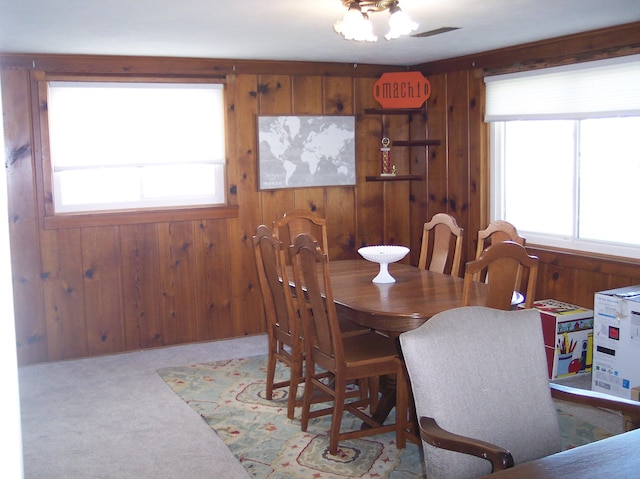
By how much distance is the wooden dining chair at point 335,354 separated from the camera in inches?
137

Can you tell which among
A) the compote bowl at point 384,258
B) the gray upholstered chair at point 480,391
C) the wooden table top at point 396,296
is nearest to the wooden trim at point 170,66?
the wooden table top at point 396,296

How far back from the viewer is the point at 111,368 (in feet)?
16.7

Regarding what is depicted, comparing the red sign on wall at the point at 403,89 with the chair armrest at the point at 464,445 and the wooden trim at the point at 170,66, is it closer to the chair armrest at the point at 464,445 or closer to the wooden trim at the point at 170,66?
the wooden trim at the point at 170,66

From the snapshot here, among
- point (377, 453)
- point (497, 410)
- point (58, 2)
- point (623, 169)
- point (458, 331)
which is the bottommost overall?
point (377, 453)

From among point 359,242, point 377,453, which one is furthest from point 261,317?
point 377,453

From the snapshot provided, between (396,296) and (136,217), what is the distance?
246cm

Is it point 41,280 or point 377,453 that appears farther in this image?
point 41,280

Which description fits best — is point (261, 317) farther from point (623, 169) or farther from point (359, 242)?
point (623, 169)

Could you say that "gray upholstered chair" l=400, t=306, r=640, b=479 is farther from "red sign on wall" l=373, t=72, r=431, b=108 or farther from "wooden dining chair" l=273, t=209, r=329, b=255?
"red sign on wall" l=373, t=72, r=431, b=108

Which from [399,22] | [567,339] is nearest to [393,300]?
[399,22]

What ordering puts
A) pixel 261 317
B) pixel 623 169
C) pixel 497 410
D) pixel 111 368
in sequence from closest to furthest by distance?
1. pixel 497 410
2. pixel 623 169
3. pixel 111 368
4. pixel 261 317

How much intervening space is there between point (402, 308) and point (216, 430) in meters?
1.24

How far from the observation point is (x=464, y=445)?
6.65 ft

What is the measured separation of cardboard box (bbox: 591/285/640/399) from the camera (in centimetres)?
413
